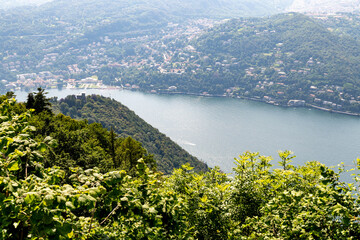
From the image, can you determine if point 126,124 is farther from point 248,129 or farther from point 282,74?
point 282,74

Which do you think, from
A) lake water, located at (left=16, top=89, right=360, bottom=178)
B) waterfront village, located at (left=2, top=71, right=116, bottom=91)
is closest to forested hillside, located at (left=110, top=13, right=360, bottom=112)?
lake water, located at (left=16, top=89, right=360, bottom=178)

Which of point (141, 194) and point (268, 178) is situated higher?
point (141, 194)

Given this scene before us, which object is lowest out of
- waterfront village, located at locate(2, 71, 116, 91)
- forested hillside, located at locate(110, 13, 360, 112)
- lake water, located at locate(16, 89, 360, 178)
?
lake water, located at locate(16, 89, 360, 178)

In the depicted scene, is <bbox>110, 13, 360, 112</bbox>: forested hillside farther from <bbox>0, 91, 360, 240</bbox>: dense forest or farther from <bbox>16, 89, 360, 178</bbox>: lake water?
<bbox>0, 91, 360, 240</bbox>: dense forest

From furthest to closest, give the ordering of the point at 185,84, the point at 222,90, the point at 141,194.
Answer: the point at 185,84
the point at 222,90
the point at 141,194

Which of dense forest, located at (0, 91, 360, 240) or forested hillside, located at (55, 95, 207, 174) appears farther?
forested hillside, located at (55, 95, 207, 174)

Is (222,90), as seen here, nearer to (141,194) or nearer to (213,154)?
(213,154)

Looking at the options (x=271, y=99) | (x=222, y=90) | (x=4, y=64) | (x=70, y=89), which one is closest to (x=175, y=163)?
(x=271, y=99)
